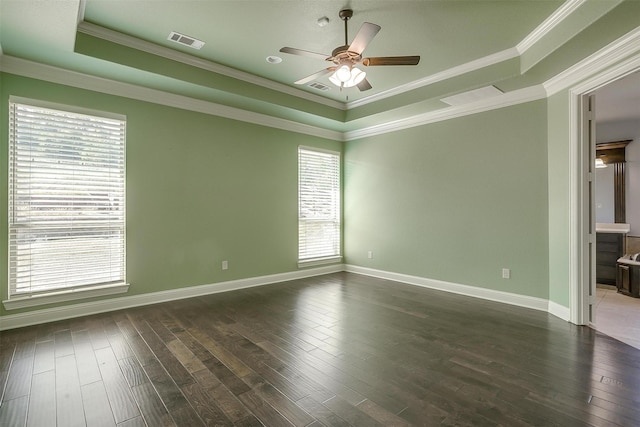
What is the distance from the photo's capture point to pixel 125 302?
13.0 ft

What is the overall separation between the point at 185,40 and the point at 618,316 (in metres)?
5.93

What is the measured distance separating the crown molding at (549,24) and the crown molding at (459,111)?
68cm

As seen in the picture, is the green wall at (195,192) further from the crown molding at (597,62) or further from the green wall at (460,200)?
the crown molding at (597,62)

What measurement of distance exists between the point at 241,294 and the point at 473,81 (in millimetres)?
4289

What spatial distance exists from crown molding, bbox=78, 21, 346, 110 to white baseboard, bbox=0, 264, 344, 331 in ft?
9.78

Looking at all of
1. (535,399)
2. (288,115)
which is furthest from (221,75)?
(535,399)

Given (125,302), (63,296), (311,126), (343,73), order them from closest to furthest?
(343,73)
(63,296)
(125,302)
(311,126)

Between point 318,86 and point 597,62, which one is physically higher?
point 318,86

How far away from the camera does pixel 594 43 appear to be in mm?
2799

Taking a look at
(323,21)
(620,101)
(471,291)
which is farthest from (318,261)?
(620,101)

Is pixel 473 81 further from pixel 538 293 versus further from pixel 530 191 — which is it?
pixel 538 293

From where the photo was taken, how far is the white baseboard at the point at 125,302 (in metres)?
3.37

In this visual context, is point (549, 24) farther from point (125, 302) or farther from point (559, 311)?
point (125, 302)

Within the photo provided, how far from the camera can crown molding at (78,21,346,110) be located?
3197 mm
